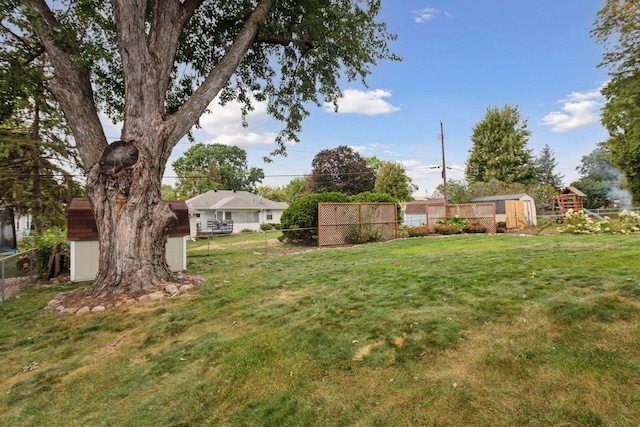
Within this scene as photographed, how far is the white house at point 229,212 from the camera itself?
2394 cm

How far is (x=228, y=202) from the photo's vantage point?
25156 millimetres

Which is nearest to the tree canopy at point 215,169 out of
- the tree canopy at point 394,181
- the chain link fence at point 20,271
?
the tree canopy at point 394,181

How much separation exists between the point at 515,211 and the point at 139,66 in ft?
65.4

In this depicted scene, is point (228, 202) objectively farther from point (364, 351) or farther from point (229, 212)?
point (364, 351)

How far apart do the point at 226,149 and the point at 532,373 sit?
1870 inches

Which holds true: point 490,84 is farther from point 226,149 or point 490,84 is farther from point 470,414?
point 226,149

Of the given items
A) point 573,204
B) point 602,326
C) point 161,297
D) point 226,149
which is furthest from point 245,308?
point 226,149

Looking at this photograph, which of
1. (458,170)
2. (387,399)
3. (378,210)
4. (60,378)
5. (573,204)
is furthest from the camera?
(458,170)

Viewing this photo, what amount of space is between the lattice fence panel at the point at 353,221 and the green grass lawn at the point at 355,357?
796 centimetres

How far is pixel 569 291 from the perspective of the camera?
354 cm

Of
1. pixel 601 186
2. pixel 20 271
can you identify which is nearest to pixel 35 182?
pixel 20 271

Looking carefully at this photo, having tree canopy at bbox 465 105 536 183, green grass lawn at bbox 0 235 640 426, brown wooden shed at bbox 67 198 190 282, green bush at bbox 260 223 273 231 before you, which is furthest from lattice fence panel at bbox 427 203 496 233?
tree canopy at bbox 465 105 536 183

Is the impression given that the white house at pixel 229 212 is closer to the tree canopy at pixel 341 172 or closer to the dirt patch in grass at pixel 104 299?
the tree canopy at pixel 341 172

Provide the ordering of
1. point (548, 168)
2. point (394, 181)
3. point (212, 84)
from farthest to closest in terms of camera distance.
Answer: point (548, 168) → point (394, 181) → point (212, 84)
